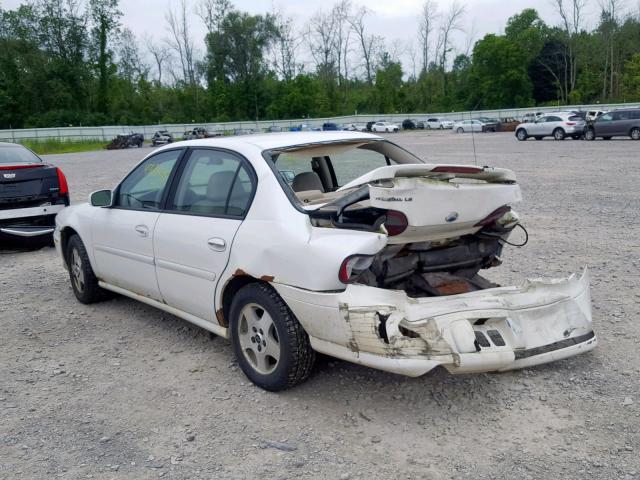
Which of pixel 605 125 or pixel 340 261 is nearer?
pixel 340 261

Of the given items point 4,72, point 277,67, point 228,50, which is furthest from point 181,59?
point 4,72

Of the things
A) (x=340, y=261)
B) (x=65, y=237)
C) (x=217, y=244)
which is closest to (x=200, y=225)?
(x=217, y=244)

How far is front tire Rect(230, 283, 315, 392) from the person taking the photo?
142 inches

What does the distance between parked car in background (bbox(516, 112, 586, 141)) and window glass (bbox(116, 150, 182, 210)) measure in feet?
98.3

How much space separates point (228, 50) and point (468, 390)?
89.6 metres

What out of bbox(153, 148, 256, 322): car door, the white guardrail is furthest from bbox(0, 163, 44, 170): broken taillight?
the white guardrail

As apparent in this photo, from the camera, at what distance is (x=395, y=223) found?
3418mm

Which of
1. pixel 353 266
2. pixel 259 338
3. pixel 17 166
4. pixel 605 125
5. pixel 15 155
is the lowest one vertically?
pixel 259 338

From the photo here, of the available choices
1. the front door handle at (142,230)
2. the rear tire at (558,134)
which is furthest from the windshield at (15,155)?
the rear tire at (558,134)

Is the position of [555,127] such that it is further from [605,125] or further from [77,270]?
[77,270]

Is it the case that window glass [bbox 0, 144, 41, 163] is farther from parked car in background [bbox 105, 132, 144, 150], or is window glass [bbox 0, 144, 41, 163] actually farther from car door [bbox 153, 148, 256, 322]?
parked car in background [bbox 105, 132, 144, 150]

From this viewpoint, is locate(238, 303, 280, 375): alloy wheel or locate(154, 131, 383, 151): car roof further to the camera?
locate(154, 131, 383, 151): car roof

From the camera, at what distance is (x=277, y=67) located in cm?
9106

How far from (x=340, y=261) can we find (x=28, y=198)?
6.72 m
